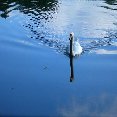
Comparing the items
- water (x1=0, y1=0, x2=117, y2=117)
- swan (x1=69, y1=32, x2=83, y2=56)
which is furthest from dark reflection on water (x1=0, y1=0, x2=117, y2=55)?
swan (x1=69, y1=32, x2=83, y2=56)

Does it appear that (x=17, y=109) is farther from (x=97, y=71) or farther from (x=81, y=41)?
(x=81, y=41)

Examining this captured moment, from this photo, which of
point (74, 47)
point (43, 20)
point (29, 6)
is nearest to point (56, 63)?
point (74, 47)

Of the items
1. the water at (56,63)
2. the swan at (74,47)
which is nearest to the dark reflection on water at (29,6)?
the water at (56,63)

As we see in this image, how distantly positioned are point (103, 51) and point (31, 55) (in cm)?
533

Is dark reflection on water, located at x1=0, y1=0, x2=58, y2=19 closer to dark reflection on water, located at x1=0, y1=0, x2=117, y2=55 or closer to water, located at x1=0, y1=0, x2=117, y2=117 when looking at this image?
dark reflection on water, located at x1=0, y1=0, x2=117, y2=55

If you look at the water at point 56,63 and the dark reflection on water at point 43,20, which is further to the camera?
the dark reflection on water at point 43,20

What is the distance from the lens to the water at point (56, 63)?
1892 centimetres

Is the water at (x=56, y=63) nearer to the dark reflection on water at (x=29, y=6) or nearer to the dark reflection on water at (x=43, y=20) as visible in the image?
the dark reflection on water at (x=43, y=20)

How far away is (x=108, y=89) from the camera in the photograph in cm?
2050

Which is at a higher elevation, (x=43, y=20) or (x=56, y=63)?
(x=43, y=20)

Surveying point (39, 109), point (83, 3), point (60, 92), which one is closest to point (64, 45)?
point (60, 92)

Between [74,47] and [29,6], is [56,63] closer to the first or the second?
[74,47]

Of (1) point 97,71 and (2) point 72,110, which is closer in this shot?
(2) point 72,110

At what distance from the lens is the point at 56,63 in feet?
78.0
